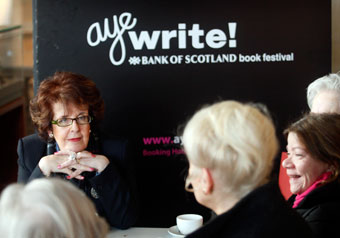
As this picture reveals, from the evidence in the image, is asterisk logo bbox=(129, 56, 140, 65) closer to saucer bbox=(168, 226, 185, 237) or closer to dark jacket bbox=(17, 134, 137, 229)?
dark jacket bbox=(17, 134, 137, 229)

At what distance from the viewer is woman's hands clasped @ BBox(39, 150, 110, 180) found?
7.61ft

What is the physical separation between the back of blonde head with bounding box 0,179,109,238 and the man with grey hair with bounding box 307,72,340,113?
1467 mm

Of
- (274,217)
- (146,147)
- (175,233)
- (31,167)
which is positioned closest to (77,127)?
(31,167)

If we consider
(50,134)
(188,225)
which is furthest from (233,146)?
(50,134)

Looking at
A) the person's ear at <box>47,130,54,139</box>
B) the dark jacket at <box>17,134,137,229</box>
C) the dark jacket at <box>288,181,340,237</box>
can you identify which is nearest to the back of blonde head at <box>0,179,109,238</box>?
the dark jacket at <box>288,181,340,237</box>

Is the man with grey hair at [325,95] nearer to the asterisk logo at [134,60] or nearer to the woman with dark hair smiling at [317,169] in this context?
the woman with dark hair smiling at [317,169]

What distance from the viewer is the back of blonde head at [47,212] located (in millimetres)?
1036

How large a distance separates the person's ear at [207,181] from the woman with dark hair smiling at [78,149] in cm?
93

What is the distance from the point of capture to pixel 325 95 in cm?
234

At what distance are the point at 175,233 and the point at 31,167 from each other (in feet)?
2.94

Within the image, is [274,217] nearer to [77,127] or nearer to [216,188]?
[216,188]

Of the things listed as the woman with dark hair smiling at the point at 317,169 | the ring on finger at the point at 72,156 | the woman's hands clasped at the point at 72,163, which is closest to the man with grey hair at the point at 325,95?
the woman with dark hair smiling at the point at 317,169

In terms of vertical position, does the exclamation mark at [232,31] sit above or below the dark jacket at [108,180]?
above

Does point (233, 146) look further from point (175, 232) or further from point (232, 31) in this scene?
point (232, 31)
